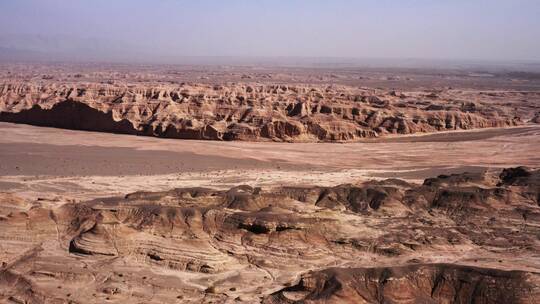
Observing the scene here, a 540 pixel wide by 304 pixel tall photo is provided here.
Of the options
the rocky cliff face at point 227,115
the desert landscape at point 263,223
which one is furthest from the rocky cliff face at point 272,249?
the rocky cliff face at point 227,115

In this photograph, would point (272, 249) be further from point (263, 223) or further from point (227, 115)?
point (227, 115)

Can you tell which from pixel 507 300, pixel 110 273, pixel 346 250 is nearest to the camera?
pixel 507 300

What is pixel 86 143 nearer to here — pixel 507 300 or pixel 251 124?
pixel 251 124

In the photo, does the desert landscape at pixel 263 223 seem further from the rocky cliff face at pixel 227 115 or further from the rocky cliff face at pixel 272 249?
the rocky cliff face at pixel 227 115

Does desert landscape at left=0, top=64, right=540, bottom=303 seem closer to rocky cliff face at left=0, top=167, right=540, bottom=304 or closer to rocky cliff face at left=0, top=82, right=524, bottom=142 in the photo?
rocky cliff face at left=0, top=167, right=540, bottom=304

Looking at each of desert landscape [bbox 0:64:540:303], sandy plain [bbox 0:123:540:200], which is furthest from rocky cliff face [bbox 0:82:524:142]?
desert landscape [bbox 0:64:540:303]

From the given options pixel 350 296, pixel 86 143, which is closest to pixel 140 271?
pixel 350 296
